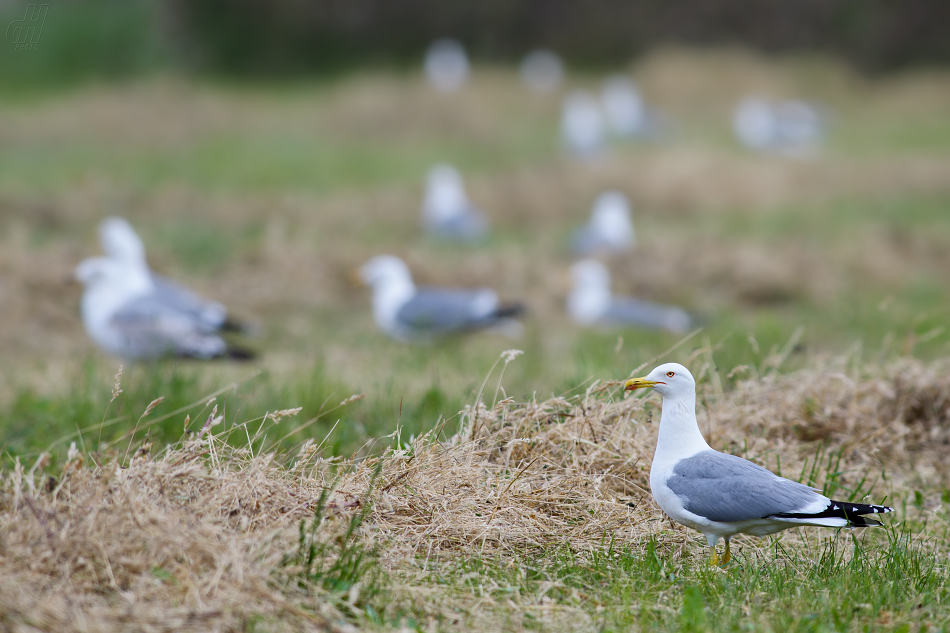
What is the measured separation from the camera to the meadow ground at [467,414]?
9.25 feet

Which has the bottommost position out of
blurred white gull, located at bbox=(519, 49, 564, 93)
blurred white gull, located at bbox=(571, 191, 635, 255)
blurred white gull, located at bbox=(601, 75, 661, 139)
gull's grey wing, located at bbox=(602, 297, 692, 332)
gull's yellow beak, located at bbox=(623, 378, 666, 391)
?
gull's grey wing, located at bbox=(602, 297, 692, 332)

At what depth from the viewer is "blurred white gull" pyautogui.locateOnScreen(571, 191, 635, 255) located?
11062mm

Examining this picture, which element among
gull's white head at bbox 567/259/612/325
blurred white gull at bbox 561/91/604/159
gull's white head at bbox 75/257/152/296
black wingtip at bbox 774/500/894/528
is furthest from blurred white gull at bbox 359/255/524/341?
blurred white gull at bbox 561/91/604/159

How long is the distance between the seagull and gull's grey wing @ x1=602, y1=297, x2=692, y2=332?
179 inches

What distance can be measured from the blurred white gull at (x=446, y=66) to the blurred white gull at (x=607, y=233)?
12.6 metres

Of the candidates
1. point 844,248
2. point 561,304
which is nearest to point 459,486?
point 561,304

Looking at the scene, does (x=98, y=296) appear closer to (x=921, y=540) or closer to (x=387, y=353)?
(x=387, y=353)

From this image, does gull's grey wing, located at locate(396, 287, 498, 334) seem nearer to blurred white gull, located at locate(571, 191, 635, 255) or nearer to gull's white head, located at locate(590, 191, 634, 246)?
blurred white gull, located at locate(571, 191, 635, 255)

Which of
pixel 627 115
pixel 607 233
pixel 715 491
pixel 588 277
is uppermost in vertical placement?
pixel 627 115

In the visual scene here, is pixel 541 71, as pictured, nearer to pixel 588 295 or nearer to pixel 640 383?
pixel 588 295

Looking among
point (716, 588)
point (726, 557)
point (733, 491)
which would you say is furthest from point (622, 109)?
point (716, 588)

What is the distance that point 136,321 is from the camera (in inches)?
258

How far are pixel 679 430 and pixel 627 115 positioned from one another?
20334mm

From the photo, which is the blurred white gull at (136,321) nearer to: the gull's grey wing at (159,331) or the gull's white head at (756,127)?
the gull's grey wing at (159,331)
